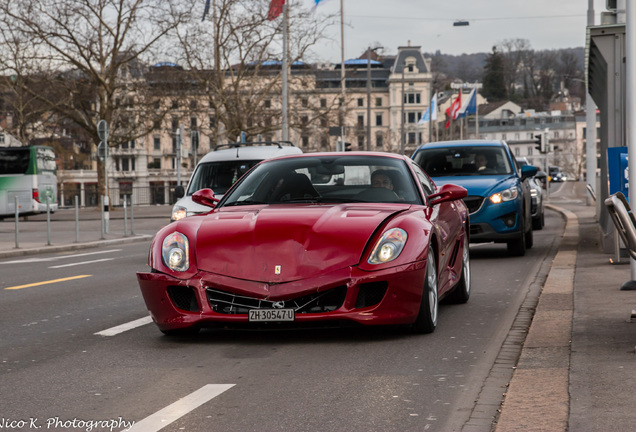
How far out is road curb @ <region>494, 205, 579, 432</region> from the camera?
4762 millimetres

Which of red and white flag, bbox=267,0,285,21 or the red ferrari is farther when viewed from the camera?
red and white flag, bbox=267,0,285,21

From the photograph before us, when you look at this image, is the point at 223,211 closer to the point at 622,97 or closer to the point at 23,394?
the point at 23,394

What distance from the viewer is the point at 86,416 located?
198 inches

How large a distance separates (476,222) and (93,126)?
128 ft

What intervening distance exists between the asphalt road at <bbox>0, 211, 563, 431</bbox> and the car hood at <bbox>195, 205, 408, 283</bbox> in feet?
1.77

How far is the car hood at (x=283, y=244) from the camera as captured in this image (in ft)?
23.0

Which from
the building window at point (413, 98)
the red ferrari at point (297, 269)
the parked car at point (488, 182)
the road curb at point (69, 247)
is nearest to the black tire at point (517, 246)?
the parked car at point (488, 182)

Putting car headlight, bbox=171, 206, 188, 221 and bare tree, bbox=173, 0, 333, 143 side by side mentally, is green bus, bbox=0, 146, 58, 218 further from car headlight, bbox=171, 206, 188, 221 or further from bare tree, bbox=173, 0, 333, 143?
car headlight, bbox=171, 206, 188, 221

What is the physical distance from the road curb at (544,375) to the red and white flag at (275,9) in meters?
37.0

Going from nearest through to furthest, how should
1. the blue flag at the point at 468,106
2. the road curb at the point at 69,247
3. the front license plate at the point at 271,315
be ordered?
the front license plate at the point at 271,315, the road curb at the point at 69,247, the blue flag at the point at 468,106

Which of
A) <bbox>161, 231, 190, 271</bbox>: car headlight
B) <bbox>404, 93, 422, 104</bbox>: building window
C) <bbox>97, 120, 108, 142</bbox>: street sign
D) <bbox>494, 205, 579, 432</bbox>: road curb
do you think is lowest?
<bbox>494, 205, 579, 432</bbox>: road curb

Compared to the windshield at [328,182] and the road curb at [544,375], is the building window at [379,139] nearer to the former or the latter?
the road curb at [544,375]

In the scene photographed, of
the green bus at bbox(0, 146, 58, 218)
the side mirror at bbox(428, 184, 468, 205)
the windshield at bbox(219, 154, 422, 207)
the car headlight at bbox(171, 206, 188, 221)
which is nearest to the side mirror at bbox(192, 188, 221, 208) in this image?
the windshield at bbox(219, 154, 422, 207)

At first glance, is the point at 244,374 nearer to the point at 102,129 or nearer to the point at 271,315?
the point at 271,315
